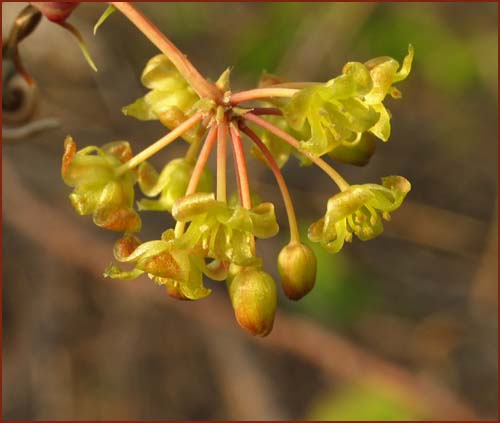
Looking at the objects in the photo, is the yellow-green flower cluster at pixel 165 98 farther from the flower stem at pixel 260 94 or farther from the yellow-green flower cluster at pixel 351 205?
the yellow-green flower cluster at pixel 351 205

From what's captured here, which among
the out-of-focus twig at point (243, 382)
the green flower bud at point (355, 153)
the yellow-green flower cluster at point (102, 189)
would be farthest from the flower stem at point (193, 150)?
the out-of-focus twig at point (243, 382)

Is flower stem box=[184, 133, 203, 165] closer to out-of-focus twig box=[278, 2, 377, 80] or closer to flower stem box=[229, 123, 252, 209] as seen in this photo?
flower stem box=[229, 123, 252, 209]

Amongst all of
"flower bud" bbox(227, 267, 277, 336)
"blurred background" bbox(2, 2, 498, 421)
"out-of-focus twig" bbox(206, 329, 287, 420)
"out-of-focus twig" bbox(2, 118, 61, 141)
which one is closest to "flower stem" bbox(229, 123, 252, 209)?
"flower bud" bbox(227, 267, 277, 336)

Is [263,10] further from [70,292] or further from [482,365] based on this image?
[482,365]

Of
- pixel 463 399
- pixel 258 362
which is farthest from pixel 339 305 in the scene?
pixel 463 399

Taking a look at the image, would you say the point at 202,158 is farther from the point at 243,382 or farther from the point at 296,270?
the point at 243,382
